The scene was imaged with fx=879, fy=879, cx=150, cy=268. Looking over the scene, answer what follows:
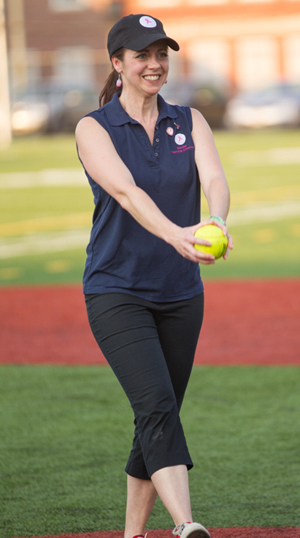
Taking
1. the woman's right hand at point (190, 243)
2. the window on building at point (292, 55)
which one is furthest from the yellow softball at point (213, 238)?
the window on building at point (292, 55)

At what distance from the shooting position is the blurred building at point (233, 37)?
1890 inches

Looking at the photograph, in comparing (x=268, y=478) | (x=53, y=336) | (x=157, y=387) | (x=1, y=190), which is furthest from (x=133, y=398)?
(x=1, y=190)

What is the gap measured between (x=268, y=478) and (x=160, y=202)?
1994 millimetres

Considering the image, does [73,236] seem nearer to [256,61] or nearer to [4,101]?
[4,101]

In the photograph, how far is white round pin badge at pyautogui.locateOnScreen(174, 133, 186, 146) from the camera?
3527mm

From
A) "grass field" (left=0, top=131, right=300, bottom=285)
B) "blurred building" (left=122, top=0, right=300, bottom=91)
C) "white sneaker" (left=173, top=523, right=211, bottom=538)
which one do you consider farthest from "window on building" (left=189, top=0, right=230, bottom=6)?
"white sneaker" (left=173, top=523, right=211, bottom=538)

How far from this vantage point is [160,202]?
343 centimetres

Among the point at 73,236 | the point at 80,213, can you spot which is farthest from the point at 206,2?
the point at 73,236

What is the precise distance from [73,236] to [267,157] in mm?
11749

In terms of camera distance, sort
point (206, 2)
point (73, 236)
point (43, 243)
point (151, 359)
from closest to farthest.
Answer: point (151, 359) < point (43, 243) < point (73, 236) < point (206, 2)

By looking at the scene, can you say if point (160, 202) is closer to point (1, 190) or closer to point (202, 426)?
point (202, 426)

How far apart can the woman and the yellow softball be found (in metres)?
0.06

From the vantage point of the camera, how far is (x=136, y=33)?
11.2 feet

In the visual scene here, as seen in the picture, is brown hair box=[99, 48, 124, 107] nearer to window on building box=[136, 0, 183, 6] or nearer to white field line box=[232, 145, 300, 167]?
white field line box=[232, 145, 300, 167]
